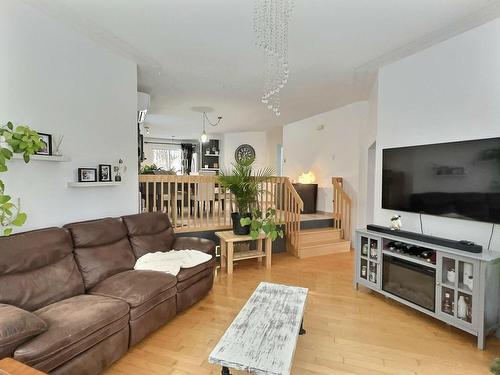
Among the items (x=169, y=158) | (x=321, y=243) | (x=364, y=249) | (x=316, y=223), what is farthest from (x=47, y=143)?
(x=169, y=158)

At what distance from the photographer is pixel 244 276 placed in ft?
13.0

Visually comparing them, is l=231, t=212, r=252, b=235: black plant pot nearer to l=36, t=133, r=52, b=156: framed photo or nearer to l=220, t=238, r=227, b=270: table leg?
l=220, t=238, r=227, b=270: table leg

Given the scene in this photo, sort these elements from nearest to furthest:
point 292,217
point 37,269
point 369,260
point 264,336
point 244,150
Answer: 1. point 264,336
2. point 37,269
3. point 369,260
4. point 292,217
5. point 244,150

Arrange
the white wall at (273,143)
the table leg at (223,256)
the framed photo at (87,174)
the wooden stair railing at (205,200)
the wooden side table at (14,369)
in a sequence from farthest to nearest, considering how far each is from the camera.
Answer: the white wall at (273,143) → the wooden stair railing at (205,200) → the table leg at (223,256) → the framed photo at (87,174) → the wooden side table at (14,369)

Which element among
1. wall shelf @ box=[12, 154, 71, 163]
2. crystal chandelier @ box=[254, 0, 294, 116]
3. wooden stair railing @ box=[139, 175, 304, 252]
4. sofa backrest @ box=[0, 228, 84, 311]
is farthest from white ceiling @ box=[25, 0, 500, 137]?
sofa backrest @ box=[0, 228, 84, 311]

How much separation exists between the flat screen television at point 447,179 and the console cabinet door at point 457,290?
1.45 ft

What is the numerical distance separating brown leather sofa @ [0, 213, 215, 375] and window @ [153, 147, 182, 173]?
26.1ft

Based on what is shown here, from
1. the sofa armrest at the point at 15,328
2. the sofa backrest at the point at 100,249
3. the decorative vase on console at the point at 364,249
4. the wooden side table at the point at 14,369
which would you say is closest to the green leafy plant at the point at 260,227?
the decorative vase on console at the point at 364,249

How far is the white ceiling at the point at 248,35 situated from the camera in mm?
2418

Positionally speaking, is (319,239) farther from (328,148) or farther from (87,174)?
(87,174)

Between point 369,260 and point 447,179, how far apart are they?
3.98 feet

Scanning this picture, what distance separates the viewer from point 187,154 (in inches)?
426

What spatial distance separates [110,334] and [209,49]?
2.96 m

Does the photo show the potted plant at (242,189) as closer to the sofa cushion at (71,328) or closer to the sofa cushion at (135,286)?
the sofa cushion at (135,286)
